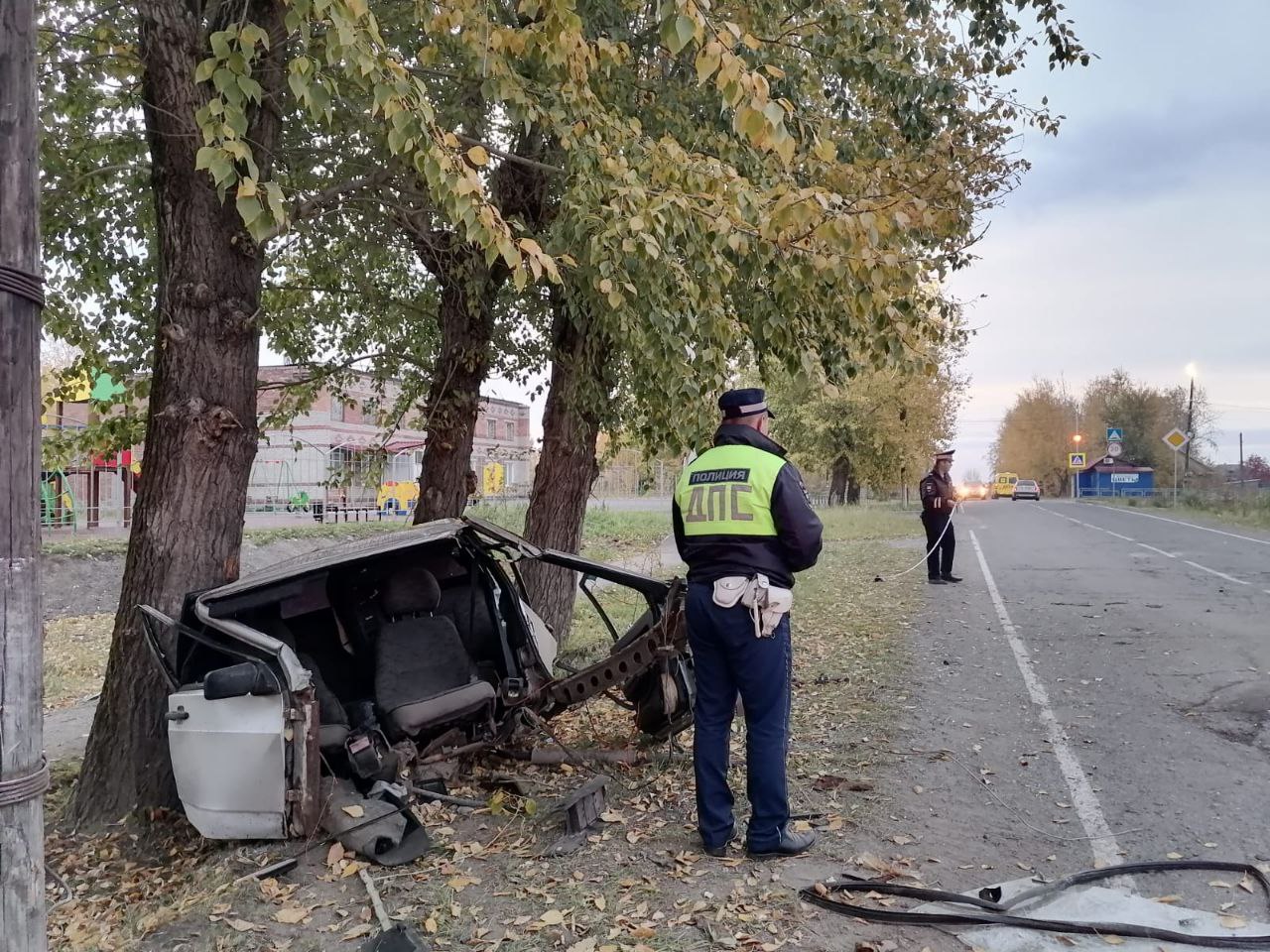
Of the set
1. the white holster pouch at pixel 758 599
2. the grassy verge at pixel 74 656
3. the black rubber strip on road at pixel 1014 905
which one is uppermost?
the white holster pouch at pixel 758 599

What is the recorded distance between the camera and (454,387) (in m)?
8.72

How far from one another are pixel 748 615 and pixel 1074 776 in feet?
7.95

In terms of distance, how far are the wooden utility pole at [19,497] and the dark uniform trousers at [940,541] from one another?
13168 millimetres

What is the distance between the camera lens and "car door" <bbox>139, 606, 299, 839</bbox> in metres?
4.10

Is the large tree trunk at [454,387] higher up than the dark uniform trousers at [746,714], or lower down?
higher up

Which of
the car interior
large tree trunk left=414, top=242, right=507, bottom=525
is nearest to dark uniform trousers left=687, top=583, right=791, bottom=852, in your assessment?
the car interior

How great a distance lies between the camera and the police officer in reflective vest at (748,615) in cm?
418

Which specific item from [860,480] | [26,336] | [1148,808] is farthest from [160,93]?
[860,480]

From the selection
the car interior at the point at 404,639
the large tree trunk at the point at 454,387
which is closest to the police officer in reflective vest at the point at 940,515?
the large tree trunk at the point at 454,387

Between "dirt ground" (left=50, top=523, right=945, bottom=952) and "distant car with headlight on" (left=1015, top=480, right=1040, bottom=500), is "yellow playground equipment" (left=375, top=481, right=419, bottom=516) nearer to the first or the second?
"dirt ground" (left=50, top=523, right=945, bottom=952)

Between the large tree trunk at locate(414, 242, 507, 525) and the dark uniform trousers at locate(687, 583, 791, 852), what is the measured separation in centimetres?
485

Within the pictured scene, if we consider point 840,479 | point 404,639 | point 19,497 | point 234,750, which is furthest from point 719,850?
point 840,479

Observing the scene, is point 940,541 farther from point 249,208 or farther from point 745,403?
point 249,208

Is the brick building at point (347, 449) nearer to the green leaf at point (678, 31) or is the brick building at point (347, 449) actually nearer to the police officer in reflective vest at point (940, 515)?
the green leaf at point (678, 31)
